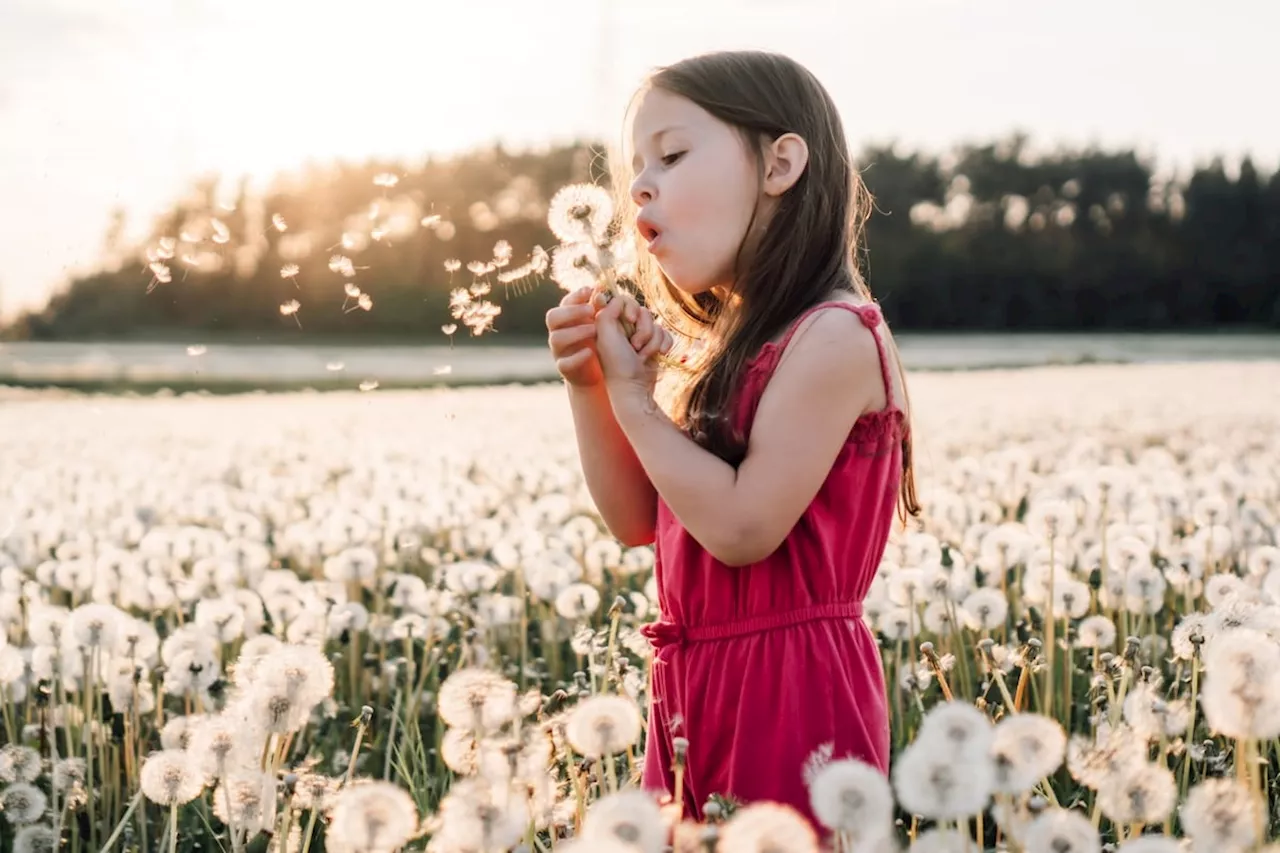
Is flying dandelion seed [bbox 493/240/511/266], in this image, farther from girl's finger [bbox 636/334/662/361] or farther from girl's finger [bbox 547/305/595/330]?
girl's finger [bbox 636/334/662/361]

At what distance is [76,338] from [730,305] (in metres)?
57.6

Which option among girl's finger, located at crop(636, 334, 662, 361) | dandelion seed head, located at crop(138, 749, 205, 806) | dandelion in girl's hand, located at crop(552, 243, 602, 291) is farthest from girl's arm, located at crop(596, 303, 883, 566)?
dandelion seed head, located at crop(138, 749, 205, 806)

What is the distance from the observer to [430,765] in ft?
13.6

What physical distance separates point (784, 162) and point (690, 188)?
23cm

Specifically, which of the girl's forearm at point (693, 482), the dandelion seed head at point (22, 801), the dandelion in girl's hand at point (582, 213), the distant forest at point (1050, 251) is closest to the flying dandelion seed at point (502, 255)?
the dandelion in girl's hand at point (582, 213)

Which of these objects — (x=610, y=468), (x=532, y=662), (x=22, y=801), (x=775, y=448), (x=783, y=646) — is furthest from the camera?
(x=532, y=662)

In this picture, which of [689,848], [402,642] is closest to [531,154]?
[402,642]

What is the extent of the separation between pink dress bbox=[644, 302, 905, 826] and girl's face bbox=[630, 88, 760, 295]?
0.20 metres

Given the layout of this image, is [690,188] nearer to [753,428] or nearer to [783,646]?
[753,428]

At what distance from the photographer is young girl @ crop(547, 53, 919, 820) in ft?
8.25

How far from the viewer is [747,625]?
2633 millimetres

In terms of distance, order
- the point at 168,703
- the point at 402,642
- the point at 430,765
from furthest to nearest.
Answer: the point at 402,642 → the point at 168,703 → the point at 430,765

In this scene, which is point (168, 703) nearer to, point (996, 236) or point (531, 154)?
point (531, 154)

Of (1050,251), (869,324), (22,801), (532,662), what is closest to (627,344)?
(869,324)
